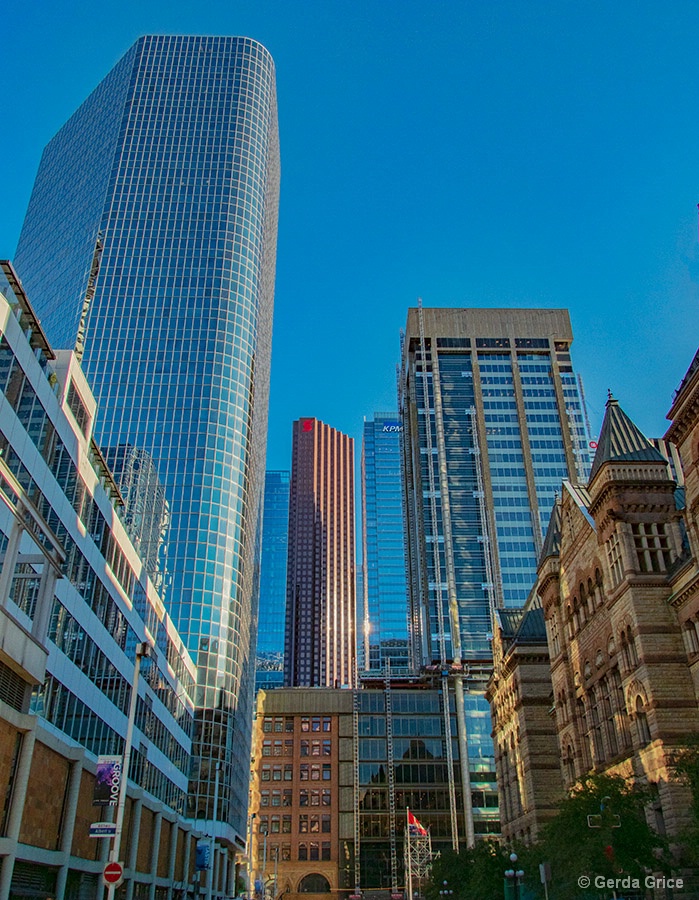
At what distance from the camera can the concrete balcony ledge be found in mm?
26344

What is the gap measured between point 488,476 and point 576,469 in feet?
59.8

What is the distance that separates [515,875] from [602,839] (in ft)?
33.7

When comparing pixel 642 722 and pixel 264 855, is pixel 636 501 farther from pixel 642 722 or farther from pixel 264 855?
pixel 264 855

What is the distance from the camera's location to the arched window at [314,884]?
126 metres

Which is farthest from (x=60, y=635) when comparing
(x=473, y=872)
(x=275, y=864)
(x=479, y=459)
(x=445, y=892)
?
(x=479, y=459)

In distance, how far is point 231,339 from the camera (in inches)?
5069

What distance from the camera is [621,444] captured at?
50312 mm

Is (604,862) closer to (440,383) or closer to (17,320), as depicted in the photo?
(17,320)

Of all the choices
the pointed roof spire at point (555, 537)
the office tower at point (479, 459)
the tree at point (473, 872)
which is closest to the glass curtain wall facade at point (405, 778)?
the office tower at point (479, 459)

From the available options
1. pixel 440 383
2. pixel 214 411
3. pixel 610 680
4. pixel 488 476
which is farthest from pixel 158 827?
pixel 440 383

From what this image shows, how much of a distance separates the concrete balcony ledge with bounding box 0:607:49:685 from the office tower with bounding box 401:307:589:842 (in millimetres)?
114105

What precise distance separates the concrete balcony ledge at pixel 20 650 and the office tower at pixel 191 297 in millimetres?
74381

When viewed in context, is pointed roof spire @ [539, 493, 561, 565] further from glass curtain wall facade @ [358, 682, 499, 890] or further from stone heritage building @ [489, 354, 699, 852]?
glass curtain wall facade @ [358, 682, 499, 890]

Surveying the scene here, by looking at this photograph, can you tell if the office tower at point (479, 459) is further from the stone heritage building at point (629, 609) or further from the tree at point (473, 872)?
the stone heritage building at point (629, 609)
